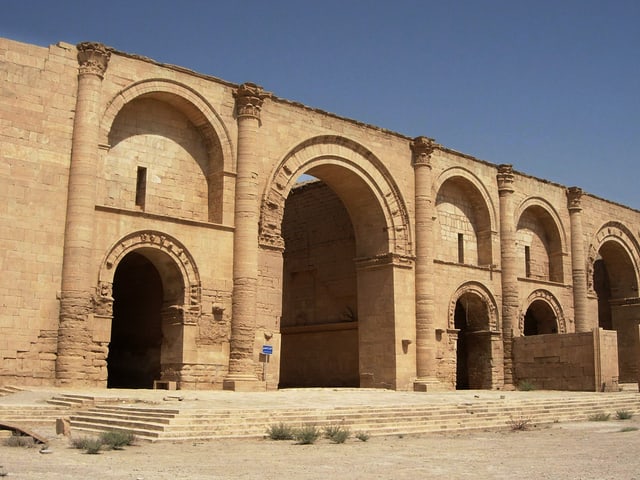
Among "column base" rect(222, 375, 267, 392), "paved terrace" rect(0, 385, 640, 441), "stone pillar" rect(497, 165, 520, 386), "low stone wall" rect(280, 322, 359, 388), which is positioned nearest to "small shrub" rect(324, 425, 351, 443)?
"paved terrace" rect(0, 385, 640, 441)

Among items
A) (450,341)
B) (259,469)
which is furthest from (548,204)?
(259,469)

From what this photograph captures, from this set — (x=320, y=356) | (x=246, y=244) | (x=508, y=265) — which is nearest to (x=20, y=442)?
(x=246, y=244)

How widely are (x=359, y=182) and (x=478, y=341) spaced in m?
7.61

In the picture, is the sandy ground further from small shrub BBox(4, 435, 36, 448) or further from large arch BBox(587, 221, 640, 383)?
large arch BBox(587, 221, 640, 383)

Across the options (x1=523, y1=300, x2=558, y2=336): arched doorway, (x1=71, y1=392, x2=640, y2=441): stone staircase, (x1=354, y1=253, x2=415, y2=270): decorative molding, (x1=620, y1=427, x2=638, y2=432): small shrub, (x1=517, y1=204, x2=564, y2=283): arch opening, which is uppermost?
(x1=517, y1=204, x2=564, y2=283): arch opening

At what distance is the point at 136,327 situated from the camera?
73.5 feet

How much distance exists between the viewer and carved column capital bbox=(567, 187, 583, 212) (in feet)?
98.9

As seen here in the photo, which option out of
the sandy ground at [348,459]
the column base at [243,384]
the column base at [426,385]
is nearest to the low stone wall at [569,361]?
the column base at [426,385]

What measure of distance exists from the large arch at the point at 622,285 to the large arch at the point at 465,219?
7098 millimetres

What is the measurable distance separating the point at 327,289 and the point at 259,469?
742 inches

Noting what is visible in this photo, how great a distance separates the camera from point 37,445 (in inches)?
397

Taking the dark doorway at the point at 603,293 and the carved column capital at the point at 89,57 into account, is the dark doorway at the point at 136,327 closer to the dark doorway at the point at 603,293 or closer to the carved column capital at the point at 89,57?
the carved column capital at the point at 89,57

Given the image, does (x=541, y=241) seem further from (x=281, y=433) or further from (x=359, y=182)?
(x=281, y=433)

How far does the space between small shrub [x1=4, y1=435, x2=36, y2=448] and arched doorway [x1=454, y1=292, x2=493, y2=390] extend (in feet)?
58.5
